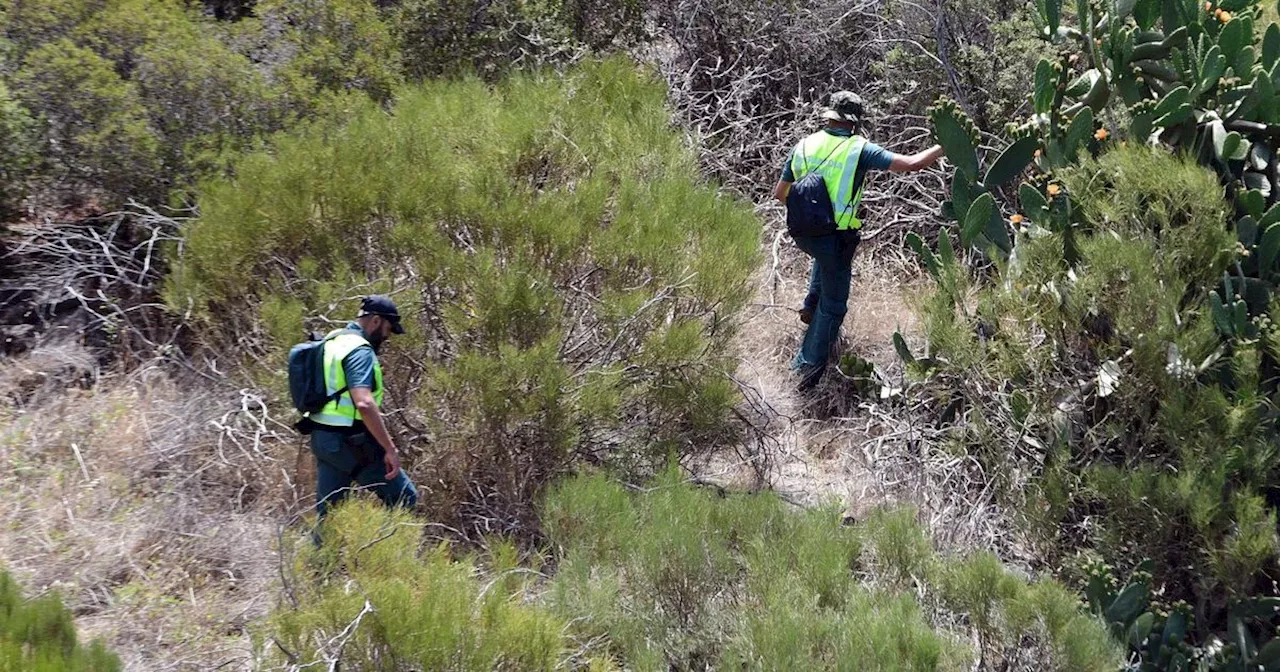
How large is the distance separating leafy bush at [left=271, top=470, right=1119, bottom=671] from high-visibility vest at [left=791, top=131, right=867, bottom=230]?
1.96m

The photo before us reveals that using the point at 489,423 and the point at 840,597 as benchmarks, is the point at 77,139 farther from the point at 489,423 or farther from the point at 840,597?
the point at 840,597

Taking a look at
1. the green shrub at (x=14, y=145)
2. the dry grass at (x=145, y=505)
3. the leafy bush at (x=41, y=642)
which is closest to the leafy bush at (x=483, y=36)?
the green shrub at (x=14, y=145)

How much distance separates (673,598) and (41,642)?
228 cm

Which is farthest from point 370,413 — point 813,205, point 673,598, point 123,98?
point 123,98

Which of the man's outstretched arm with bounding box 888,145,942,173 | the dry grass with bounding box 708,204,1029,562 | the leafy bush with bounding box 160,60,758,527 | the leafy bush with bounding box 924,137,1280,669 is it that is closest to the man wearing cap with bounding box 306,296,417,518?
the leafy bush with bounding box 160,60,758,527

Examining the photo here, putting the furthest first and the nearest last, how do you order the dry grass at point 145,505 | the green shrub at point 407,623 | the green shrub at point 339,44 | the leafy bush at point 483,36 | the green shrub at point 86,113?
the leafy bush at point 483,36, the green shrub at point 339,44, the green shrub at point 86,113, the dry grass at point 145,505, the green shrub at point 407,623

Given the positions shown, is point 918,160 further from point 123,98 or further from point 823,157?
point 123,98

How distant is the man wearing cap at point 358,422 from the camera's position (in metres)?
5.28

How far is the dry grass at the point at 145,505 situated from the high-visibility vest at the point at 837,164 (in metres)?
3.17

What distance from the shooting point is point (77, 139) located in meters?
7.52

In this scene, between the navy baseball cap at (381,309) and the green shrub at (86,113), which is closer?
the navy baseball cap at (381,309)

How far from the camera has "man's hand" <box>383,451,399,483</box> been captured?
544 centimetres

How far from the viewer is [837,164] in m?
6.65

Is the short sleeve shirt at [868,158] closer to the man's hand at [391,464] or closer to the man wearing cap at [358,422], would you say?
the man wearing cap at [358,422]
